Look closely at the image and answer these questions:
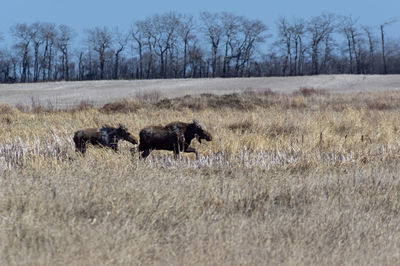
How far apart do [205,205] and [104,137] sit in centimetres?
238

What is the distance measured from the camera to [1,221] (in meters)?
3.84

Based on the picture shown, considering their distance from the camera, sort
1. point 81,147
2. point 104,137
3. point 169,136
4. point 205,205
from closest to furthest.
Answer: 1. point 205,205
2. point 169,136
3. point 104,137
4. point 81,147

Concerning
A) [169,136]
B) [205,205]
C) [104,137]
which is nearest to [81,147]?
[104,137]

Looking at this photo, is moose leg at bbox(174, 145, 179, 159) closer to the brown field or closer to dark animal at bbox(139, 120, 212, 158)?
dark animal at bbox(139, 120, 212, 158)

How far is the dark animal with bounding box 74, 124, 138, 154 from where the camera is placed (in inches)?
253

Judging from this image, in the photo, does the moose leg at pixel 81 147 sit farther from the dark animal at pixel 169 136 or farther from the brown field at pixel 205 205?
the dark animal at pixel 169 136

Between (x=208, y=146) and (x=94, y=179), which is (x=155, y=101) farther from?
(x=94, y=179)

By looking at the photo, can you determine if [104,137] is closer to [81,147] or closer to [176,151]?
[81,147]

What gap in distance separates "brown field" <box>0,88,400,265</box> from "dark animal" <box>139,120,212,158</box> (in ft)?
0.75

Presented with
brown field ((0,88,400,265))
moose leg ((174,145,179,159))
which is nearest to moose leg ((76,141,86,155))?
brown field ((0,88,400,265))

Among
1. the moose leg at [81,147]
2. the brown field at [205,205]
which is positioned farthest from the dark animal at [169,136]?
the moose leg at [81,147]

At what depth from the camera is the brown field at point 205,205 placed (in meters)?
3.46

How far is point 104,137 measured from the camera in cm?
645

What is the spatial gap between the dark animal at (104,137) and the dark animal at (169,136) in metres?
0.32
